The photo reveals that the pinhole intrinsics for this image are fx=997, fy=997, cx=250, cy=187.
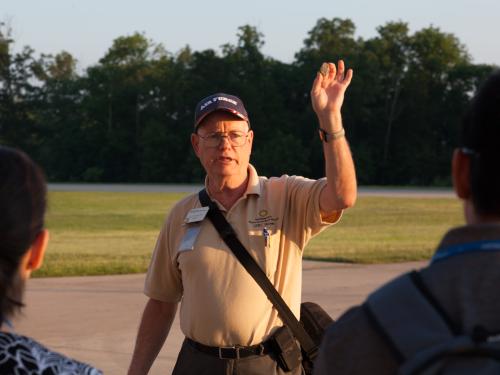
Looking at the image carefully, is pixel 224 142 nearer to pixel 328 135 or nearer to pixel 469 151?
pixel 328 135

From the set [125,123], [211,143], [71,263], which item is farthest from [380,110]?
[211,143]

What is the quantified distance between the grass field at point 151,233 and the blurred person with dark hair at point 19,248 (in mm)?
11955

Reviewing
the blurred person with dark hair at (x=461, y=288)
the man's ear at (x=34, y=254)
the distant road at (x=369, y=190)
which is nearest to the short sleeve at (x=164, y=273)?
the man's ear at (x=34, y=254)

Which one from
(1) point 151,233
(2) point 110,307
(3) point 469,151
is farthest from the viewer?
(1) point 151,233

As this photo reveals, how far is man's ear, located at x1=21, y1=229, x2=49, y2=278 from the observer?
213 cm

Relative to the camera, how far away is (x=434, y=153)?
77.9 meters

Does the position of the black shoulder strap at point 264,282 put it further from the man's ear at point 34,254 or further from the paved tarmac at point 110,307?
the paved tarmac at point 110,307

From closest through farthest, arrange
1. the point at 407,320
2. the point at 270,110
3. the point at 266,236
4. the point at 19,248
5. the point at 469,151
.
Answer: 1. the point at 407,320
2. the point at 469,151
3. the point at 19,248
4. the point at 266,236
5. the point at 270,110

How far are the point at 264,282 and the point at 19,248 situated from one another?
6.53ft

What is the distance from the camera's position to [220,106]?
4.34m

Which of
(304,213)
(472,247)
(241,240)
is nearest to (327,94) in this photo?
(304,213)

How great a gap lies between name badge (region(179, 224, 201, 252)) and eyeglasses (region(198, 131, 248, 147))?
395 millimetres

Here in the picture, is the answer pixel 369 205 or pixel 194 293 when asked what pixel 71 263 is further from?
pixel 369 205

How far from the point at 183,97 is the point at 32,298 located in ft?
235
